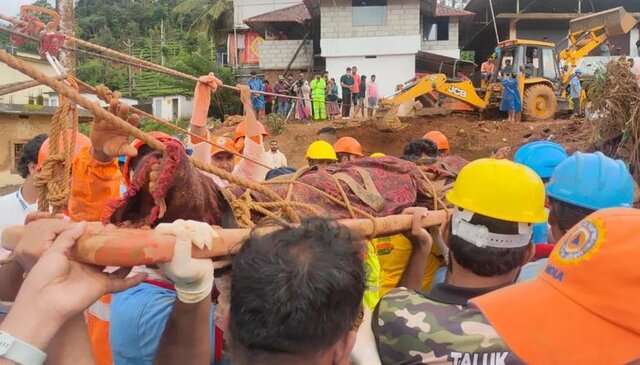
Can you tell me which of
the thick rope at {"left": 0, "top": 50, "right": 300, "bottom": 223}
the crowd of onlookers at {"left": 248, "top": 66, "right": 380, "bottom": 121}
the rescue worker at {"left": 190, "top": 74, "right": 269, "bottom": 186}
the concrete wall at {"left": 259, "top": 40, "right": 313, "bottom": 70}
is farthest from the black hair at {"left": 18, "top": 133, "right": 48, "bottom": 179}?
the concrete wall at {"left": 259, "top": 40, "right": 313, "bottom": 70}

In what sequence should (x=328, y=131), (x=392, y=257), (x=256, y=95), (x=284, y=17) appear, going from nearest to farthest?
(x=392, y=257), (x=328, y=131), (x=256, y=95), (x=284, y=17)

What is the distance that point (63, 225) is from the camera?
1.49m

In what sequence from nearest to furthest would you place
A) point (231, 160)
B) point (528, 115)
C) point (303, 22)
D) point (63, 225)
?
1. point (63, 225)
2. point (231, 160)
3. point (528, 115)
4. point (303, 22)

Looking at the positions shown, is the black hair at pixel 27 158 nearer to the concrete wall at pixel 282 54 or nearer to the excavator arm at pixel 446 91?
the excavator arm at pixel 446 91

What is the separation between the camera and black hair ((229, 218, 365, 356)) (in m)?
1.26

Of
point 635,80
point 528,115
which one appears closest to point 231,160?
point 635,80

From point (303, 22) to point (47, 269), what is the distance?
2673cm

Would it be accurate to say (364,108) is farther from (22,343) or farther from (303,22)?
(22,343)

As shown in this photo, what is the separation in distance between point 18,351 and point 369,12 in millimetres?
24370

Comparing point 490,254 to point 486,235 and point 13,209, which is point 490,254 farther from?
point 13,209

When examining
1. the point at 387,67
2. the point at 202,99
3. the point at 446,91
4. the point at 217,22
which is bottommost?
the point at 202,99

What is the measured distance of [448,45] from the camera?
2553 cm

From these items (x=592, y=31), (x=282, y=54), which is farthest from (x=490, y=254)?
(x=282, y=54)

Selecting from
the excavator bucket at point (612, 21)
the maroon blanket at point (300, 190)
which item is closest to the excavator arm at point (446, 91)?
the excavator bucket at point (612, 21)
